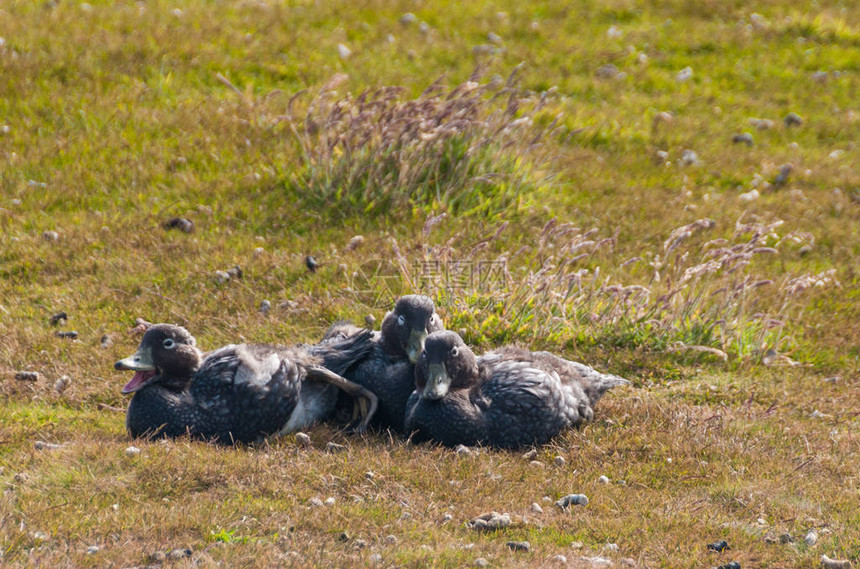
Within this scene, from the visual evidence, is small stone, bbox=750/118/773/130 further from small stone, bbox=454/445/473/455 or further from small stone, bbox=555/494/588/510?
small stone, bbox=555/494/588/510

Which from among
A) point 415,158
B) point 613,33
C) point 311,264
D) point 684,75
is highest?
point 613,33

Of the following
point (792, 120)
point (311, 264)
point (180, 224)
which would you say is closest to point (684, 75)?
point (792, 120)

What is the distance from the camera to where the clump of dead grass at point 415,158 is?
1206 cm

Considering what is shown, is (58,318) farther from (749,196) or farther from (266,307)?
(749,196)

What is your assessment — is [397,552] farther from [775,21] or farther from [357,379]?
[775,21]

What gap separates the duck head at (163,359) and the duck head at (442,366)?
1.72 metres

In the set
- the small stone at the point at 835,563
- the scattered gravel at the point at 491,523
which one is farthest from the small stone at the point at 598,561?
the small stone at the point at 835,563

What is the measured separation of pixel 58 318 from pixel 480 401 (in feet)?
15.0

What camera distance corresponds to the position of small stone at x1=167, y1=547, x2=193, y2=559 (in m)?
5.64

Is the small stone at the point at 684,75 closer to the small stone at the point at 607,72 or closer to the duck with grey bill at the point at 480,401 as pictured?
Result: the small stone at the point at 607,72

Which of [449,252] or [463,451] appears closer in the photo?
[463,451]

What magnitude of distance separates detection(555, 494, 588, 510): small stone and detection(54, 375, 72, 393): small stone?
174 inches

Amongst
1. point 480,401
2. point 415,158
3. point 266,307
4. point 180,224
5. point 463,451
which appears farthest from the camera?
point 415,158

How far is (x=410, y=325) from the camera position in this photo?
322 inches
